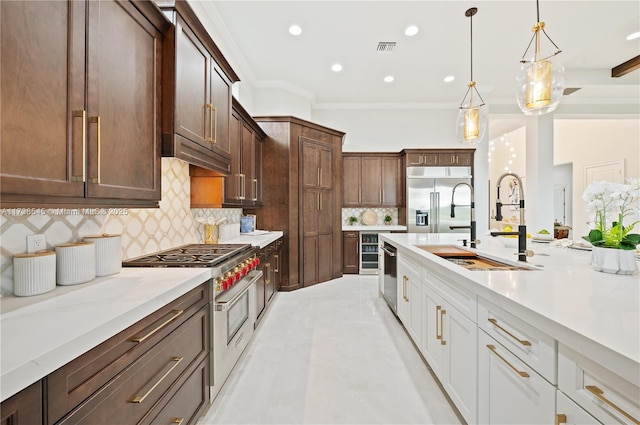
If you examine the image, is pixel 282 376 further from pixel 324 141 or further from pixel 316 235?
pixel 324 141

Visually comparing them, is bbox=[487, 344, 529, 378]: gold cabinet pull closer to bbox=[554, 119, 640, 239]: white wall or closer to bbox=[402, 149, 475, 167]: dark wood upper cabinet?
bbox=[402, 149, 475, 167]: dark wood upper cabinet

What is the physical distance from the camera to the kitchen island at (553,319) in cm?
73

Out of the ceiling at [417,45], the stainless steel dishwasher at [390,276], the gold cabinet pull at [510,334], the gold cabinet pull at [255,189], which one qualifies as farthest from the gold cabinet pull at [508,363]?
the ceiling at [417,45]

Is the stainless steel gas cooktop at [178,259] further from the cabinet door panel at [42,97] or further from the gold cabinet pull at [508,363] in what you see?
the gold cabinet pull at [508,363]

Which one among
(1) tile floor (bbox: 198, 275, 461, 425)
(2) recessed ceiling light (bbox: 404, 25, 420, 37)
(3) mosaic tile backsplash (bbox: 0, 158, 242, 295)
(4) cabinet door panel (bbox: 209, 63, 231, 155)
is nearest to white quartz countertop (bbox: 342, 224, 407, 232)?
(1) tile floor (bbox: 198, 275, 461, 425)

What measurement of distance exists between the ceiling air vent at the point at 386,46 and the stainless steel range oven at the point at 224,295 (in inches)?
133

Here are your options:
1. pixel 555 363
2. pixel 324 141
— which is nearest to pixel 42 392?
pixel 555 363

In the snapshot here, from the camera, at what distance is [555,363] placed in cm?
92

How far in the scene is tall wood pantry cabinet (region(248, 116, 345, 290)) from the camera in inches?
170

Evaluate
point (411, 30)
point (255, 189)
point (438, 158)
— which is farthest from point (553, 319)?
point (438, 158)

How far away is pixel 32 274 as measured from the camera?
44.6 inches

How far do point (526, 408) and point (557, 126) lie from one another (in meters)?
10.3

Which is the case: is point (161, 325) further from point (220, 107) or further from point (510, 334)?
point (220, 107)

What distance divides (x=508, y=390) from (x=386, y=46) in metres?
4.15
